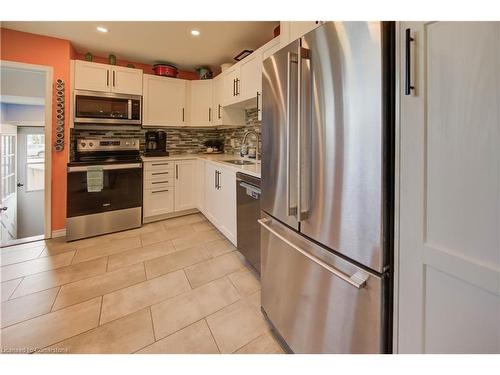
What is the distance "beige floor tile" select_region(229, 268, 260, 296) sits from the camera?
1.83 meters

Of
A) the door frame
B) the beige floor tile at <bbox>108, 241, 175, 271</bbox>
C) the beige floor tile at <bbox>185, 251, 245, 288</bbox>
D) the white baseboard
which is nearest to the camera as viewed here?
the beige floor tile at <bbox>185, 251, 245, 288</bbox>

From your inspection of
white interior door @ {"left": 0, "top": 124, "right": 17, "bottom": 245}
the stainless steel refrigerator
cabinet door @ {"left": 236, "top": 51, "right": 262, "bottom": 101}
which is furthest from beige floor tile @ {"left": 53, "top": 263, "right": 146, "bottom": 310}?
white interior door @ {"left": 0, "top": 124, "right": 17, "bottom": 245}

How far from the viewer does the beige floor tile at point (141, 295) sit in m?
1.59

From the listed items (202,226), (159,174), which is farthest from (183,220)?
(159,174)

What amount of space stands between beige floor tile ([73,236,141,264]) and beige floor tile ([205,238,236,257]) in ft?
2.76

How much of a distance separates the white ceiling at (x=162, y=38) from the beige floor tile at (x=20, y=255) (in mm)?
2433

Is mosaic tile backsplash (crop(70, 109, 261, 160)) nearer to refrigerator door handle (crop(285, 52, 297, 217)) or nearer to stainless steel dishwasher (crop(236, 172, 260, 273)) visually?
stainless steel dishwasher (crop(236, 172, 260, 273))

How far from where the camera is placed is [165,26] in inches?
96.6

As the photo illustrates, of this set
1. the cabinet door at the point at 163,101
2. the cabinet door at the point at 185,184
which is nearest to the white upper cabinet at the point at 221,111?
the cabinet door at the point at 163,101

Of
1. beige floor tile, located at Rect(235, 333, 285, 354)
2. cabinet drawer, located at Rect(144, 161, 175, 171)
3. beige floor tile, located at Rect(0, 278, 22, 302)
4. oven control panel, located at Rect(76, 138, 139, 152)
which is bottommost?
beige floor tile, located at Rect(235, 333, 285, 354)

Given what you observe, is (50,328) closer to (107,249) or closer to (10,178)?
(107,249)

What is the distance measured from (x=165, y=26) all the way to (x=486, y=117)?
2.90 m

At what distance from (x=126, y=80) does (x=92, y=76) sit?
1.30 feet
